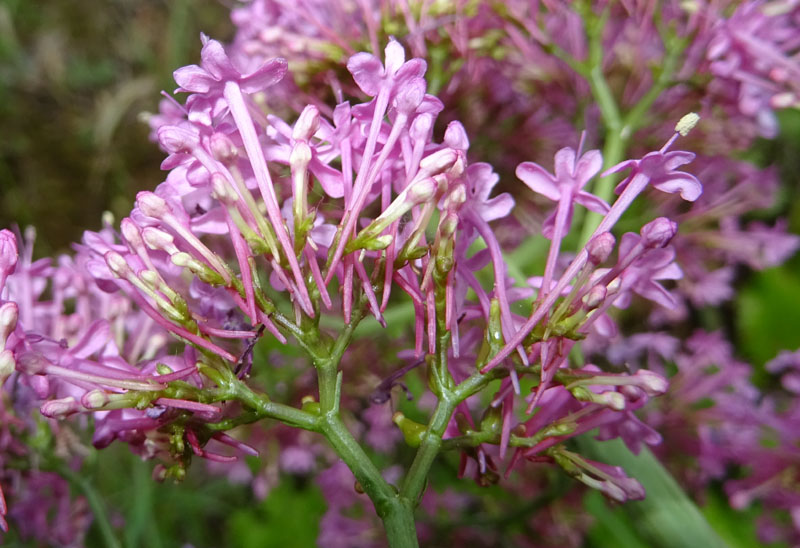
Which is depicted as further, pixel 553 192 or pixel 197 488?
pixel 197 488

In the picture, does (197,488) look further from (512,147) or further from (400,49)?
(400,49)

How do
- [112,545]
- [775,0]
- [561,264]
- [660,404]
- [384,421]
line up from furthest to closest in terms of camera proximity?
[384,421]
[660,404]
[561,264]
[775,0]
[112,545]

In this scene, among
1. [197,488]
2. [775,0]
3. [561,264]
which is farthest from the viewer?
[197,488]

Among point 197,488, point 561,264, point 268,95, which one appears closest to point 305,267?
point 268,95

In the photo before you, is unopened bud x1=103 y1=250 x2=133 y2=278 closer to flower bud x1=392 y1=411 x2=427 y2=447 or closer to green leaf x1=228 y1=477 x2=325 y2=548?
flower bud x1=392 y1=411 x2=427 y2=447

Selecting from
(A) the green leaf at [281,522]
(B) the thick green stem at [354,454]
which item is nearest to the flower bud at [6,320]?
(B) the thick green stem at [354,454]

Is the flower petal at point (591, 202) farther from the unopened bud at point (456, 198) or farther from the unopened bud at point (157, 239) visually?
the unopened bud at point (157, 239)

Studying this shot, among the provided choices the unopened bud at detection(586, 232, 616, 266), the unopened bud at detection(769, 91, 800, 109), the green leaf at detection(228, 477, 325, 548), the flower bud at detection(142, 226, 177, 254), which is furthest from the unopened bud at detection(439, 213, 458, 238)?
the green leaf at detection(228, 477, 325, 548)

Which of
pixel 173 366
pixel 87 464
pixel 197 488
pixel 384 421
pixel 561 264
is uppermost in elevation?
pixel 173 366

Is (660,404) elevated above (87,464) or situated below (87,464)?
below
